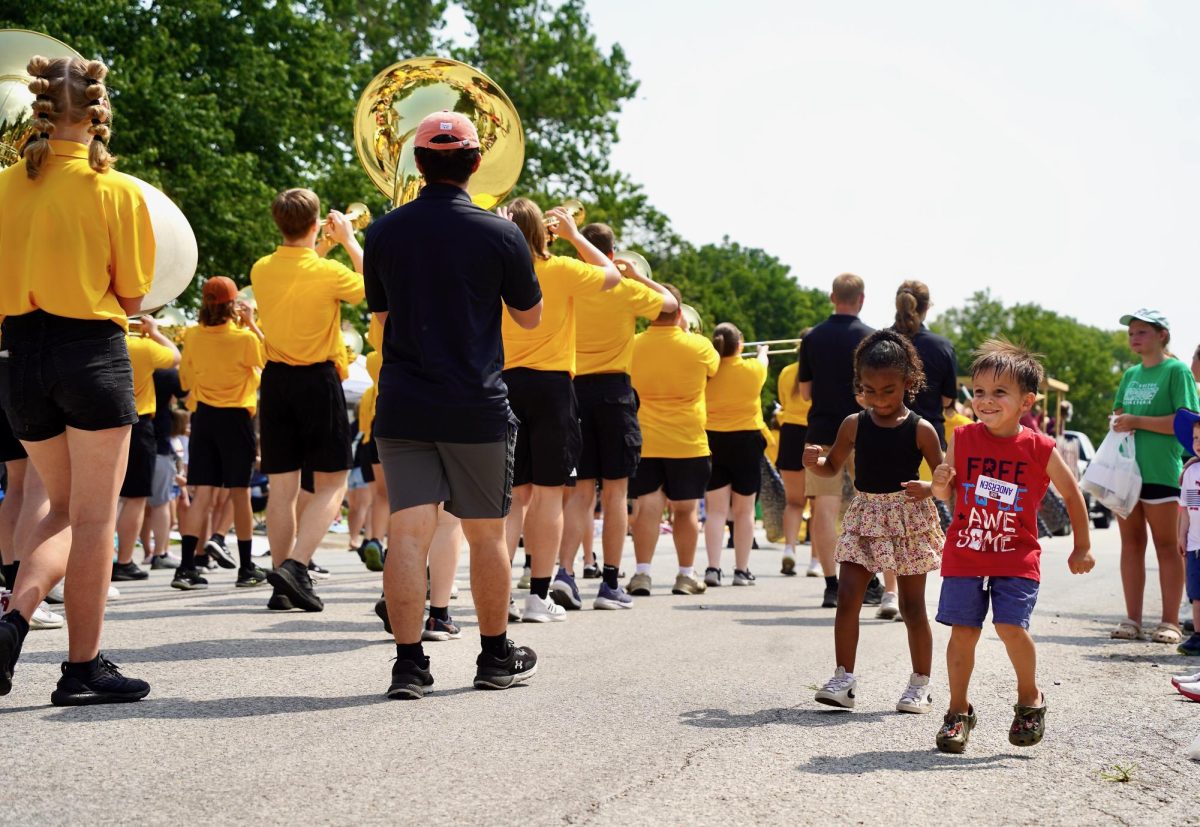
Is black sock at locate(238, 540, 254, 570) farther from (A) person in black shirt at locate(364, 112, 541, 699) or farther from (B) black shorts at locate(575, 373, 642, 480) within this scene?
(A) person in black shirt at locate(364, 112, 541, 699)

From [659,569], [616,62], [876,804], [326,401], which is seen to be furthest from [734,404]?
[616,62]

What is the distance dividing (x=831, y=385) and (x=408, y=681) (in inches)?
205

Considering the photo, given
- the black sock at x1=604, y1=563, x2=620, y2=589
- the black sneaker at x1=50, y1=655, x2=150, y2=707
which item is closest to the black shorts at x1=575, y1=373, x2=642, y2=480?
the black sock at x1=604, y1=563, x2=620, y2=589

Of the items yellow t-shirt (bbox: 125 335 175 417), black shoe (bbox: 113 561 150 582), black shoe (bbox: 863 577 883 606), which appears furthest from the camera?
black shoe (bbox: 113 561 150 582)

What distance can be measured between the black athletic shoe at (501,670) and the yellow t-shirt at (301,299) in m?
3.46

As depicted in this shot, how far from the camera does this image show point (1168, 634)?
872 cm

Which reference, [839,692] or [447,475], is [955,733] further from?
[447,475]

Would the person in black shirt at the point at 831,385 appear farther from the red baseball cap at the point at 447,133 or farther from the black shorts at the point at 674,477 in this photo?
the red baseball cap at the point at 447,133

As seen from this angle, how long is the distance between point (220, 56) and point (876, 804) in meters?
28.2

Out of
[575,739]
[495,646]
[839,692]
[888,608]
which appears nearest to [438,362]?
[495,646]

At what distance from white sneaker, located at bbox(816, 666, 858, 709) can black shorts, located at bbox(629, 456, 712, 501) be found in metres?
5.54

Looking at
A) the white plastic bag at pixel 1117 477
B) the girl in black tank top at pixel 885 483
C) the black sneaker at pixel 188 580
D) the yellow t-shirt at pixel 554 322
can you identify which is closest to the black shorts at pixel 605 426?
the yellow t-shirt at pixel 554 322

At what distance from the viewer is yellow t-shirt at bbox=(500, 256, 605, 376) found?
320 inches

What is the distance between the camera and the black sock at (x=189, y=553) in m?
10.8
